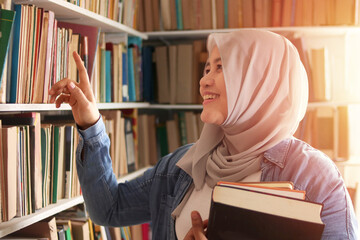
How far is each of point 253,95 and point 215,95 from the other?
0.41 feet

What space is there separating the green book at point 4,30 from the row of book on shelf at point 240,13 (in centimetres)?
116

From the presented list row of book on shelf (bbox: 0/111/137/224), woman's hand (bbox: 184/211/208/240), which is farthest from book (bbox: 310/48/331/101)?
woman's hand (bbox: 184/211/208/240)

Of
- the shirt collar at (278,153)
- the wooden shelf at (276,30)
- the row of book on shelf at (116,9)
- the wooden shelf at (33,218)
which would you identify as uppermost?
the row of book on shelf at (116,9)

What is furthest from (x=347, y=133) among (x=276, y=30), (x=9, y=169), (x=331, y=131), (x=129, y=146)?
(x=9, y=169)

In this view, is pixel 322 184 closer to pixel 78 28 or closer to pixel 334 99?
pixel 78 28

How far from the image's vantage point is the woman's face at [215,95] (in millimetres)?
1214

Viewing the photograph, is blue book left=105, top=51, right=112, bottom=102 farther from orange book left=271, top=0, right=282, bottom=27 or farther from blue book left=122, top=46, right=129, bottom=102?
orange book left=271, top=0, right=282, bottom=27

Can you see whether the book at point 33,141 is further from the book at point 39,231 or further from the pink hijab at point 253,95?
the pink hijab at point 253,95

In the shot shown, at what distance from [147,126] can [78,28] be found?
3.17 feet

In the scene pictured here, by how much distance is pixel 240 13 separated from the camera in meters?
2.34

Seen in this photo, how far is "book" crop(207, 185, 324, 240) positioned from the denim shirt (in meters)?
0.22

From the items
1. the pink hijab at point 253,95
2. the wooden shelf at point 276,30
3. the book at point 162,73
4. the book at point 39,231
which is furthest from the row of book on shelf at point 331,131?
the book at point 39,231

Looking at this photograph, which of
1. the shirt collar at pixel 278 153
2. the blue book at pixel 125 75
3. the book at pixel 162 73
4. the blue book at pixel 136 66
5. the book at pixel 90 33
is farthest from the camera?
the book at pixel 162 73

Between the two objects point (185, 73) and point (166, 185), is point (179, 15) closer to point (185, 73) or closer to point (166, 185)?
point (185, 73)
